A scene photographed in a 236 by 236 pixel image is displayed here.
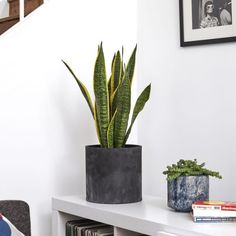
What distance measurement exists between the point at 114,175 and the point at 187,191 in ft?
1.08

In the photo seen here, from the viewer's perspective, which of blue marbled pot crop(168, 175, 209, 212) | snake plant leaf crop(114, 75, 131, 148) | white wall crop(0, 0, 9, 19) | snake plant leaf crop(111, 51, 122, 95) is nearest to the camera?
blue marbled pot crop(168, 175, 209, 212)

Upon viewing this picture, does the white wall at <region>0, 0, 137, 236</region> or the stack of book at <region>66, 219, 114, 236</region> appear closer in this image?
the stack of book at <region>66, 219, 114, 236</region>

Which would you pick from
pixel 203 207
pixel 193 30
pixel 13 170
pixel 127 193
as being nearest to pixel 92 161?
pixel 127 193

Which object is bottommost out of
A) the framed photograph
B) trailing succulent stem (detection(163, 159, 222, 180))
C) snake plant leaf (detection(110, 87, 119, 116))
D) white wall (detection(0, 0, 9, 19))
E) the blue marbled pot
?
the blue marbled pot

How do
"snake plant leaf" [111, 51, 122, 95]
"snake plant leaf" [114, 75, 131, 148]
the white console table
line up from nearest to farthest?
1. the white console table
2. "snake plant leaf" [114, 75, 131, 148]
3. "snake plant leaf" [111, 51, 122, 95]

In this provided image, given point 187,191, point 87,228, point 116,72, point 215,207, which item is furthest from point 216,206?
point 116,72

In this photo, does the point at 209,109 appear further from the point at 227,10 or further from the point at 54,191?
the point at 54,191

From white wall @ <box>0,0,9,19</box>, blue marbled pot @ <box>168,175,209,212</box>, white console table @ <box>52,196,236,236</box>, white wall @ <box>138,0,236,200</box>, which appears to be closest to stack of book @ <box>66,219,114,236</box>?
white console table @ <box>52,196,236,236</box>

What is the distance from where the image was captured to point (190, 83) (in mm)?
2525

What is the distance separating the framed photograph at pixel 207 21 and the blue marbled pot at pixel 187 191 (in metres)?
0.67

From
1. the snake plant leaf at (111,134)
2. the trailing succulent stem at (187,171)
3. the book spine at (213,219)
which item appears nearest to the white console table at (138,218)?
the book spine at (213,219)

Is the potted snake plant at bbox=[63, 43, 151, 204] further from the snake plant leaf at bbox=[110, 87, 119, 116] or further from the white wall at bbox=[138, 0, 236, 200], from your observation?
the white wall at bbox=[138, 0, 236, 200]

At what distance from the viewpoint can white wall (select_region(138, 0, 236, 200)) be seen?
2.37 metres

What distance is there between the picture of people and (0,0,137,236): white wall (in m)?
0.46
